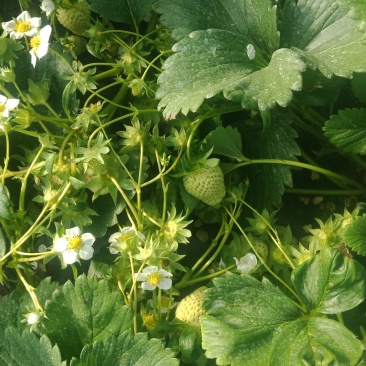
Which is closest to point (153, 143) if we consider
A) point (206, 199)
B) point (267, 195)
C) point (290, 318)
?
point (206, 199)

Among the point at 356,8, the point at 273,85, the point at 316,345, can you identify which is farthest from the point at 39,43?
the point at 316,345

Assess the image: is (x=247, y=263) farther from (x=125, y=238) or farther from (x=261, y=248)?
(x=125, y=238)

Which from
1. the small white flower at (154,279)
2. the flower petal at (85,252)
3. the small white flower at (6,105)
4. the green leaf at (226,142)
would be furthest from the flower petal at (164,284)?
the small white flower at (6,105)

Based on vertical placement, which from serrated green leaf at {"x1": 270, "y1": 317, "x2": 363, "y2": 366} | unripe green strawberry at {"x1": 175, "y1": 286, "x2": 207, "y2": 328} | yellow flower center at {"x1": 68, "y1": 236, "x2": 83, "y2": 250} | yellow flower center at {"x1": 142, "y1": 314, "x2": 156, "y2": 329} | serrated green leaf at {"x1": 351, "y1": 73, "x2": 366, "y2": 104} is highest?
serrated green leaf at {"x1": 351, "y1": 73, "x2": 366, "y2": 104}

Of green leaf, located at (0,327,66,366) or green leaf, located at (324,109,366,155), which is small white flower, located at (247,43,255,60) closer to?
green leaf, located at (324,109,366,155)

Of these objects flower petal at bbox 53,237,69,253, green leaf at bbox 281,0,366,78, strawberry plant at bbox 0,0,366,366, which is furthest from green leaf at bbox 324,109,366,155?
flower petal at bbox 53,237,69,253

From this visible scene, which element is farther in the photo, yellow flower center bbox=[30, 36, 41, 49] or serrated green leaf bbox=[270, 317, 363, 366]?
yellow flower center bbox=[30, 36, 41, 49]

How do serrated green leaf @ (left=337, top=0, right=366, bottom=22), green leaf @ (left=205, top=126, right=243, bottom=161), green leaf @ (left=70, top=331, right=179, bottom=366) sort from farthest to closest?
green leaf @ (left=205, top=126, right=243, bottom=161)
green leaf @ (left=70, top=331, right=179, bottom=366)
serrated green leaf @ (left=337, top=0, right=366, bottom=22)

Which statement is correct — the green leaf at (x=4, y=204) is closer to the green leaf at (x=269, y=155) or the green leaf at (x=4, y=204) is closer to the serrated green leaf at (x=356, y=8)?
the green leaf at (x=269, y=155)
